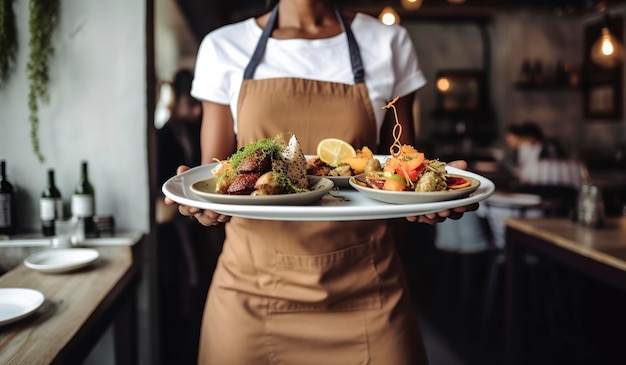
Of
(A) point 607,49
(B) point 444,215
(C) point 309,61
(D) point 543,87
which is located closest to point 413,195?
(B) point 444,215

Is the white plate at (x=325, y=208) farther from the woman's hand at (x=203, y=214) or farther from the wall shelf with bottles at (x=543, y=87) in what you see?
the wall shelf with bottles at (x=543, y=87)

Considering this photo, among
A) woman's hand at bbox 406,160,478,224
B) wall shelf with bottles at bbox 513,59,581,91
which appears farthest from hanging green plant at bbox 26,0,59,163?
wall shelf with bottles at bbox 513,59,581,91

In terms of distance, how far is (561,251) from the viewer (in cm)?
271

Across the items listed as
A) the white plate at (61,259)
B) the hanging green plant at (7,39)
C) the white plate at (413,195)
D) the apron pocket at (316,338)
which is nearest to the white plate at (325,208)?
the white plate at (413,195)

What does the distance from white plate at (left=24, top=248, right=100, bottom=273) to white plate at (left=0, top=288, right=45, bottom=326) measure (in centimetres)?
26

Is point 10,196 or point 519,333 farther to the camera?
point 519,333

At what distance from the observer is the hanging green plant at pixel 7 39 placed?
6.93ft

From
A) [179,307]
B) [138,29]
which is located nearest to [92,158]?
[138,29]

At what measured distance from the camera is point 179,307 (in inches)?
167

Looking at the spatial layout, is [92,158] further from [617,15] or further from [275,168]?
[617,15]

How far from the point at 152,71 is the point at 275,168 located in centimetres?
135

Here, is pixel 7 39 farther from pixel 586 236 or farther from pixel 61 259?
pixel 586 236

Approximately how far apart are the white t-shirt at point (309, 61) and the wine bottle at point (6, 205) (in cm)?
106

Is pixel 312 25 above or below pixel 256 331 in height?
above
